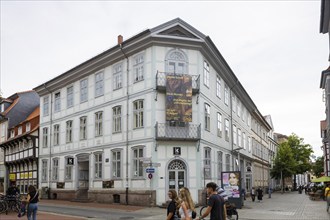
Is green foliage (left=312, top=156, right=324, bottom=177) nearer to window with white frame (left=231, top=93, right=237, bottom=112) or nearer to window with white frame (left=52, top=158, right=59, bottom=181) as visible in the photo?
window with white frame (left=231, top=93, right=237, bottom=112)

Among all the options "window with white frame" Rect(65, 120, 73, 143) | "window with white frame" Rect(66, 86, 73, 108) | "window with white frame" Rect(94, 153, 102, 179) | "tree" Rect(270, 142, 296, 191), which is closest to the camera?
"window with white frame" Rect(94, 153, 102, 179)

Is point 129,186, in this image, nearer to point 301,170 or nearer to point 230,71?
point 230,71

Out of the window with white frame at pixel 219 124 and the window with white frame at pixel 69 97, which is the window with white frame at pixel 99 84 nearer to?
the window with white frame at pixel 69 97

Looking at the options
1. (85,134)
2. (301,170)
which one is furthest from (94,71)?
(301,170)

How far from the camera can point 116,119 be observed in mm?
29094

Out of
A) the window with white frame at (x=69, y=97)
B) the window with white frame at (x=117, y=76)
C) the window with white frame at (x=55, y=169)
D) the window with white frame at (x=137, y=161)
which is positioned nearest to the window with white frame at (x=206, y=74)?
the window with white frame at (x=117, y=76)

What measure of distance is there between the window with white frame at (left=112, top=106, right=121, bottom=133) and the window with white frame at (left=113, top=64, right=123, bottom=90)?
162 centimetres

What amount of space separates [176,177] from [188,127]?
3369mm

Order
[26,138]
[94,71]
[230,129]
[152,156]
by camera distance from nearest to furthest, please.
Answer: [152,156]
[94,71]
[230,129]
[26,138]

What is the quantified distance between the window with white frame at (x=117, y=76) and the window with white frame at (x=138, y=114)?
243cm

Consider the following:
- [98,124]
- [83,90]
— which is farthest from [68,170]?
[83,90]

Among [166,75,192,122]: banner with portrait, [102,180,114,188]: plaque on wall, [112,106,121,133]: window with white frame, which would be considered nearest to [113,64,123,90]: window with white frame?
[112,106,121,133]: window with white frame

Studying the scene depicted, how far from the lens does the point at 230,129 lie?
121ft

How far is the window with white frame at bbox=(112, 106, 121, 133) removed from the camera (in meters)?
28.8
